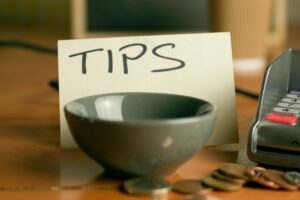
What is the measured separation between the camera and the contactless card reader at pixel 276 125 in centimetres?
44

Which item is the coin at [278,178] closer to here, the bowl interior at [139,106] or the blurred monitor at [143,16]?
the bowl interior at [139,106]

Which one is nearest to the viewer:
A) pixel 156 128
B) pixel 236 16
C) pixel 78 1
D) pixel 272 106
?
pixel 156 128

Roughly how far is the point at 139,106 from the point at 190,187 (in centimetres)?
8

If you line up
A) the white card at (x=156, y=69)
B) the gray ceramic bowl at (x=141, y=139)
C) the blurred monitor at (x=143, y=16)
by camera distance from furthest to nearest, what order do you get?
the blurred monitor at (x=143, y=16)
the white card at (x=156, y=69)
the gray ceramic bowl at (x=141, y=139)

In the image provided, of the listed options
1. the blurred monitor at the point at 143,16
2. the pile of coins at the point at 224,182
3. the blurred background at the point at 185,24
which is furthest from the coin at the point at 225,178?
the blurred monitor at the point at 143,16

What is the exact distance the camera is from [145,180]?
416 millimetres

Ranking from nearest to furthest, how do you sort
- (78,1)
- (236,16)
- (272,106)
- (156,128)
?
(156,128), (272,106), (236,16), (78,1)

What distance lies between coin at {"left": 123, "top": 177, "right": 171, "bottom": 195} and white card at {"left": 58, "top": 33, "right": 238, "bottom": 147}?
0.36 feet

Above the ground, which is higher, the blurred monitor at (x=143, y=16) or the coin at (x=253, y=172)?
the blurred monitor at (x=143, y=16)

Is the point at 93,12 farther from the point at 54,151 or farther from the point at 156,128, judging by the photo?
the point at 156,128

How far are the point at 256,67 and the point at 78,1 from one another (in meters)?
0.35

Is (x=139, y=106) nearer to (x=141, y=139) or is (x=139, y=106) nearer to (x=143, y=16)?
(x=141, y=139)

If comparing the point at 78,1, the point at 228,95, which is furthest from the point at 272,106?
the point at 78,1

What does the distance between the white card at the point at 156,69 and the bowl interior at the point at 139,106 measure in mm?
50
